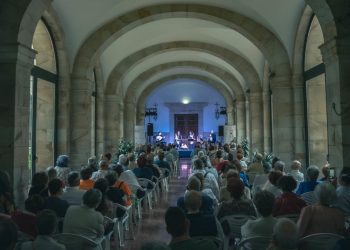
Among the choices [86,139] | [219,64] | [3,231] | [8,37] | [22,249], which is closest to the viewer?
[3,231]

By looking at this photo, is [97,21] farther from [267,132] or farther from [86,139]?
[267,132]

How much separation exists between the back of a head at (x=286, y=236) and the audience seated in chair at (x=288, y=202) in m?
1.38

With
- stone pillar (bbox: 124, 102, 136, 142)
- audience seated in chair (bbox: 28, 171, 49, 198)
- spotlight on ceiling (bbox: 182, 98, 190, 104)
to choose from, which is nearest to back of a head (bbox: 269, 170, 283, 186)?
audience seated in chair (bbox: 28, 171, 49, 198)

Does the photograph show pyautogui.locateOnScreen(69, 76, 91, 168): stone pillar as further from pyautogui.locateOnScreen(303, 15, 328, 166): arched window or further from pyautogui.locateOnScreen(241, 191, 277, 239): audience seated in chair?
pyautogui.locateOnScreen(241, 191, 277, 239): audience seated in chair

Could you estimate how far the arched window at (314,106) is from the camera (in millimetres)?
8984

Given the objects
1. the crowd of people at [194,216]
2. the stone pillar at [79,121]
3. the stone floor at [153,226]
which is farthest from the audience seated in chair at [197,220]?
the stone pillar at [79,121]

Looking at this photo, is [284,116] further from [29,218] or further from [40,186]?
[29,218]

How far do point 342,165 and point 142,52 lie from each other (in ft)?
32.4

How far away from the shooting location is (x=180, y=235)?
8.63 ft

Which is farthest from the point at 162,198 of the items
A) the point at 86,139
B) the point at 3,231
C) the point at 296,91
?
the point at 3,231

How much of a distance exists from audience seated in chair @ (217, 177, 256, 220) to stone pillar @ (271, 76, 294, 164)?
19.8ft

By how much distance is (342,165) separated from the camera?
5453 mm

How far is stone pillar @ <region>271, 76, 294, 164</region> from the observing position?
9414 millimetres

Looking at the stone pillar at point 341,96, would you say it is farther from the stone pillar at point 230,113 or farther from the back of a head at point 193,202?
the stone pillar at point 230,113
